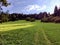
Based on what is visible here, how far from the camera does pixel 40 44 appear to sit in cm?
2706

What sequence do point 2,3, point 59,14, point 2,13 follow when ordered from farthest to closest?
point 59,14
point 2,13
point 2,3

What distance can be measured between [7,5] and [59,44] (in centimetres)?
2113

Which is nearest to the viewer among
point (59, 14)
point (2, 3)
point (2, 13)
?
point (2, 3)

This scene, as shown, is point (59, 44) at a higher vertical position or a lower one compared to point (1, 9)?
lower

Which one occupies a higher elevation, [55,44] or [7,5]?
[7,5]

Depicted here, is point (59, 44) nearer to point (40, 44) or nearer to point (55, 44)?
point (55, 44)

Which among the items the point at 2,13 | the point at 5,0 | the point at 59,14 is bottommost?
the point at 59,14

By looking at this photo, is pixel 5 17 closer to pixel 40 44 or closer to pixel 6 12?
pixel 6 12

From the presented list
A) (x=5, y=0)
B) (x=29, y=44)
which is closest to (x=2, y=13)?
(x=5, y=0)

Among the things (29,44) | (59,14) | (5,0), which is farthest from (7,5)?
(59,14)

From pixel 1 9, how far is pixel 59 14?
160709 mm

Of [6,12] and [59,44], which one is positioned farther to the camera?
[6,12]

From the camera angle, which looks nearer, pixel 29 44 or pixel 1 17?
pixel 29 44

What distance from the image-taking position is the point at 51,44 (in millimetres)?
26844
